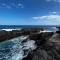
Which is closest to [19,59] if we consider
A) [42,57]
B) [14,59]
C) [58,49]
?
[14,59]

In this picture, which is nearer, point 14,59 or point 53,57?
point 53,57

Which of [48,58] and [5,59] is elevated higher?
[48,58]

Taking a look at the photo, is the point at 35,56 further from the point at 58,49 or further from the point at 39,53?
the point at 58,49

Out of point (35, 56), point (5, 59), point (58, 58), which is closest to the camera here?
point (58, 58)

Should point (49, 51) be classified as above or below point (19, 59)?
above

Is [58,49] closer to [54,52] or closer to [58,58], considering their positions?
[54,52]

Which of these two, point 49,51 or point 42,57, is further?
point 49,51

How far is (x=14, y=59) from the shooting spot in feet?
73.8

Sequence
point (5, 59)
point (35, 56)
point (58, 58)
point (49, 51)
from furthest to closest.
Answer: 1. point (5, 59)
2. point (49, 51)
3. point (35, 56)
4. point (58, 58)

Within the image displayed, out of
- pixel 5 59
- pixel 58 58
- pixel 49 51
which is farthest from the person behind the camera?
pixel 5 59

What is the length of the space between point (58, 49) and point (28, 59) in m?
5.51

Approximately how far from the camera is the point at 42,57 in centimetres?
1881

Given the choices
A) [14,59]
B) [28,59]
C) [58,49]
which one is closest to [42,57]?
[28,59]

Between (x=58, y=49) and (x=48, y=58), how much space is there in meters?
4.12
